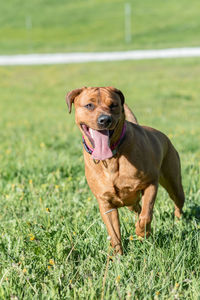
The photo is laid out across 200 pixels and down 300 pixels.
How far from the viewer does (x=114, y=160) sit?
342 cm

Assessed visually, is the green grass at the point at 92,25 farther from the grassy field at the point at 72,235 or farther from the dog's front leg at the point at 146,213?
the dog's front leg at the point at 146,213

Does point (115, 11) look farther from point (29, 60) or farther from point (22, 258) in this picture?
point (22, 258)

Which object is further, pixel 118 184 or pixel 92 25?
pixel 92 25

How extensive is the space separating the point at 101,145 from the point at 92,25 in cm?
4103

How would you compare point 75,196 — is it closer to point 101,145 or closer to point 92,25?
point 101,145

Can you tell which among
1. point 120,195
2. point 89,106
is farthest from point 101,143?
point 120,195

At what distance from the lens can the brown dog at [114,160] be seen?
3.30 metres

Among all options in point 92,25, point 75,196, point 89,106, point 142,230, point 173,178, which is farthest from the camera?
point 92,25

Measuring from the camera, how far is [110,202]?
3502 mm

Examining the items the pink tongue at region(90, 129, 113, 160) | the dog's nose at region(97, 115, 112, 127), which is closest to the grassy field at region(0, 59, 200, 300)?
the pink tongue at region(90, 129, 113, 160)

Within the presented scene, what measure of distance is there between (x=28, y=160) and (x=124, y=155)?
2.78 metres

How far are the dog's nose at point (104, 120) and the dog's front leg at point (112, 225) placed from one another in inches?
A: 24.9

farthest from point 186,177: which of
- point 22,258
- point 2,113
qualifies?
point 2,113

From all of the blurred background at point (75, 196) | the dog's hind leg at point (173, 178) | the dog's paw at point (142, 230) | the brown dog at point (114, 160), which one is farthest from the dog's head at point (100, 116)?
the dog's hind leg at point (173, 178)
